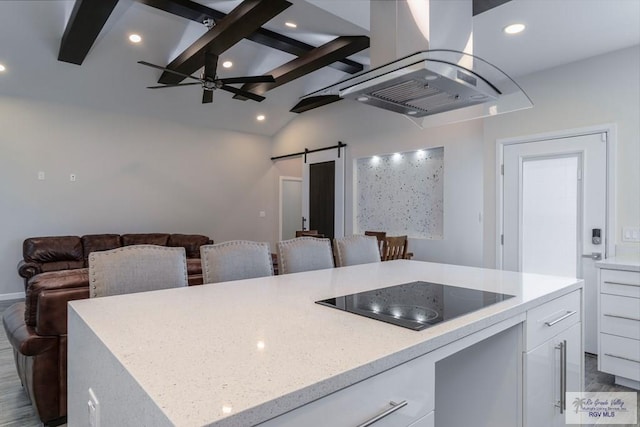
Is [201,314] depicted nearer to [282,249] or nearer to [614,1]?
[282,249]

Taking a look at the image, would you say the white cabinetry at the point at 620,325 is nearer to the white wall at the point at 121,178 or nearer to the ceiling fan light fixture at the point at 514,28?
the ceiling fan light fixture at the point at 514,28

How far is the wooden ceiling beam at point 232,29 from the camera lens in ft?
11.2

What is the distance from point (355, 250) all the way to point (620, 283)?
6.74 ft

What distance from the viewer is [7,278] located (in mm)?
5453

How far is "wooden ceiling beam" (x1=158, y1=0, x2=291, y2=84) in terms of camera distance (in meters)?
3.40

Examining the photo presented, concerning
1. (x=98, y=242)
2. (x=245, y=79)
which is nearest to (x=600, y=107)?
(x=245, y=79)

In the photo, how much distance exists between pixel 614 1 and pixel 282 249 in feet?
9.32

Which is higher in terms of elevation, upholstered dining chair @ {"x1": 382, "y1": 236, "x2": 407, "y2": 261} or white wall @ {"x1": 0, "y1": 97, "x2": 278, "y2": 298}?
white wall @ {"x1": 0, "y1": 97, "x2": 278, "y2": 298}

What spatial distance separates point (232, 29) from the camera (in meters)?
3.81

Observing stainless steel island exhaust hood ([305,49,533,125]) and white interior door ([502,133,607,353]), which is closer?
stainless steel island exhaust hood ([305,49,533,125])

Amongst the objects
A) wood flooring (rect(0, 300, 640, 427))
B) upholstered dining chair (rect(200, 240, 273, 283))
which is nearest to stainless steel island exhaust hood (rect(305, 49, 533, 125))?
upholstered dining chair (rect(200, 240, 273, 283))

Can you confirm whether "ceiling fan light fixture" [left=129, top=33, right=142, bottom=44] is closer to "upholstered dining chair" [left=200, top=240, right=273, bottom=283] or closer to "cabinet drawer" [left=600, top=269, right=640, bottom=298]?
"upholstered dining chair" [left=200, top=240, right=273, bottom=283]

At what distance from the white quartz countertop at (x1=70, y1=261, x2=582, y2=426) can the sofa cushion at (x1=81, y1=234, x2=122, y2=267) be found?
16.5 ft

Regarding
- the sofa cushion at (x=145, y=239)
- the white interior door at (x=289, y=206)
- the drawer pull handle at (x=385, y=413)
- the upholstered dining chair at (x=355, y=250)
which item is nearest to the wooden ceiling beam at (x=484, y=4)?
the upholstered dining chair at (x=355, y=250)
